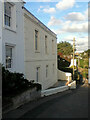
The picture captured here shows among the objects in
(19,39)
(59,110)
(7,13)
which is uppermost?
(7,13)

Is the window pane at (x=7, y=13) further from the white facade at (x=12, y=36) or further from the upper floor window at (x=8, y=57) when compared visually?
the upper floor window at (x=8, y=57)

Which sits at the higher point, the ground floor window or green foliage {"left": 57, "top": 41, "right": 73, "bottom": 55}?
green foliage {"left": 57, "top": 41, "right": 73, "bottom": 55}

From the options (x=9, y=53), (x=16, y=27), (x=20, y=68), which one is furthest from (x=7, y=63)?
(x=16, y=27)

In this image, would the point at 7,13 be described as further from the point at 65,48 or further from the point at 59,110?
the point at 65,48

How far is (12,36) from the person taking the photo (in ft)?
31.8

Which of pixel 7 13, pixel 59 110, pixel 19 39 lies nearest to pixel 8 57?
pixel 19 39

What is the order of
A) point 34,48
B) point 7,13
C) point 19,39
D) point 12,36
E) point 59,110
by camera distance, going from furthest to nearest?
point 34,48 → point 19,39 → point 12,36 → point 7,13 → point 59,110

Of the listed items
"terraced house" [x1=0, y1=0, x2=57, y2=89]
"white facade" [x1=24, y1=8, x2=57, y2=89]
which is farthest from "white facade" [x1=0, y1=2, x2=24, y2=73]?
"white facade" [x1=24, y1=8, x2=57, y2=89]

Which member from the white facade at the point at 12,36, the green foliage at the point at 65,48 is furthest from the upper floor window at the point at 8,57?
the green foliage at the point at 65,48

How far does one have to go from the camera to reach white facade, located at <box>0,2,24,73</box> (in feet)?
28.7

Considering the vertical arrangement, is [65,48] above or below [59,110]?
above

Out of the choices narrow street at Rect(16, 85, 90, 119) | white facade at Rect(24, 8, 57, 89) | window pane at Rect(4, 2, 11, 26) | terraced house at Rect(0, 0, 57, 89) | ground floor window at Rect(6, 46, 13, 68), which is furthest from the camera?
white facade at Rect(24, 8, 57, 89)

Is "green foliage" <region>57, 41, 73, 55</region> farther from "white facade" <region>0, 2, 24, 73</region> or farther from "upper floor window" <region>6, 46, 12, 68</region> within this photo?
"upper floor window" <region>6, 46, 12, 68</region>

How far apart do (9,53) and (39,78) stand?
618 cm
